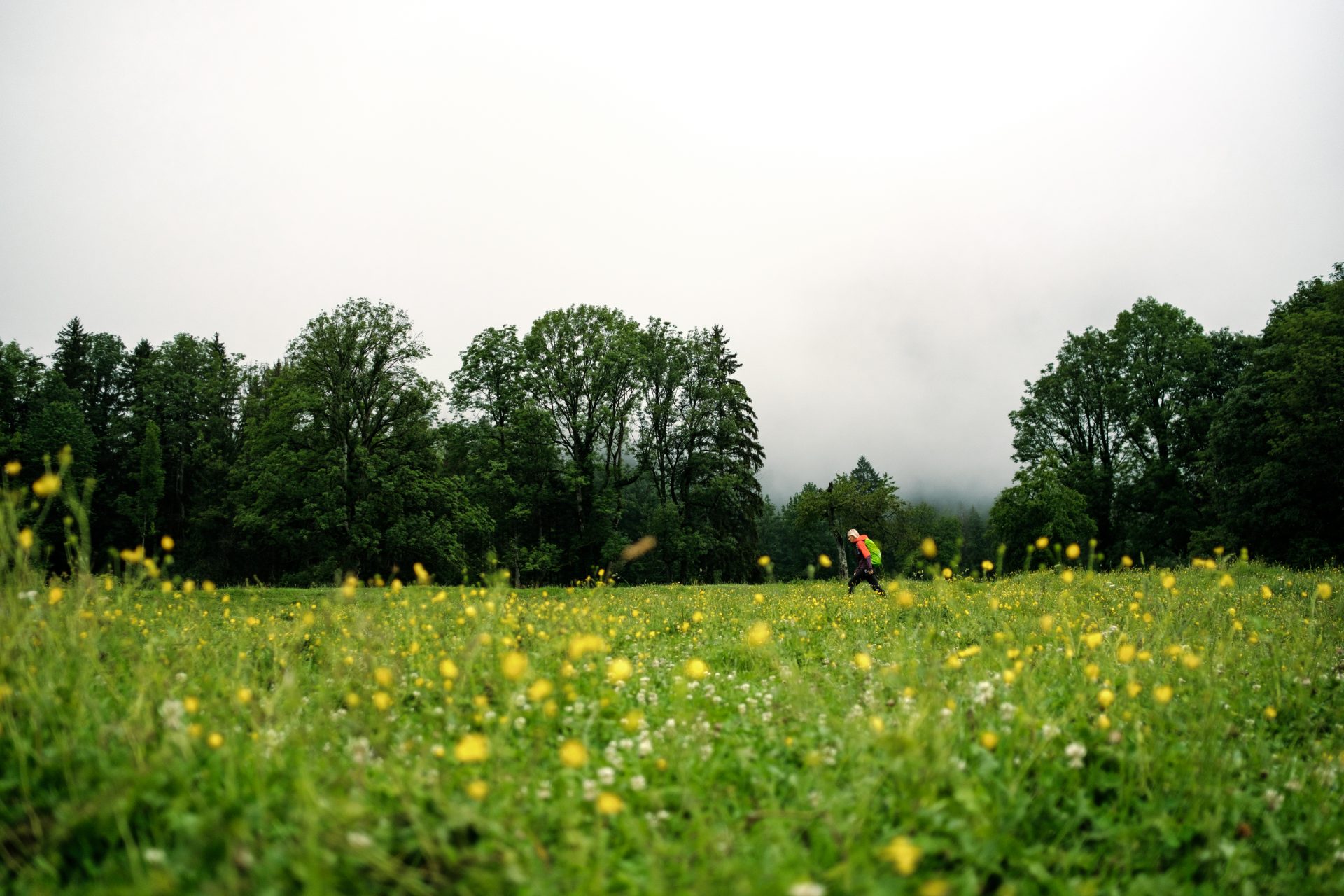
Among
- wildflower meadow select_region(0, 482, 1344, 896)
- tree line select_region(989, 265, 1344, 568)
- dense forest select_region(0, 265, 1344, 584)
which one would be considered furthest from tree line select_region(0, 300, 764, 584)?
wildflower meadow select_region(0, 482, 1344, 896)

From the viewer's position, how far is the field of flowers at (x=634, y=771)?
6.65 feet

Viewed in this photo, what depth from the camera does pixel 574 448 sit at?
30.6 metres

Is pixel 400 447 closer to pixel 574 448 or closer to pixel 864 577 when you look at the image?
pixel 574 448

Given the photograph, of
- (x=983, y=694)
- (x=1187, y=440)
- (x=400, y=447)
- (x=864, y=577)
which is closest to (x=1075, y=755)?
(x=983, y=694)

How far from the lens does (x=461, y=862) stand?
2.02m

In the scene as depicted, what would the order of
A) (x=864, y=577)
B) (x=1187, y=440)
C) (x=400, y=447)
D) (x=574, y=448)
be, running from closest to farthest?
(x=864, y=577) < (x=400, y=447) < (x=574, y=448) < (x=1187, y=440)

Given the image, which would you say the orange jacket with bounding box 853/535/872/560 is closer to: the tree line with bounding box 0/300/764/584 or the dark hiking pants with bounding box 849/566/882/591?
the dark hiking pants with bounding box 849/566/882/591

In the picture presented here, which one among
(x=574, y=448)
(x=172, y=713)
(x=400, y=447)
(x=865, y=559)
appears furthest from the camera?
(x=574, y=448)

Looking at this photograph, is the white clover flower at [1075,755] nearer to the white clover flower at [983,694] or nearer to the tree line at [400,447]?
the white clover flower at [983,694]

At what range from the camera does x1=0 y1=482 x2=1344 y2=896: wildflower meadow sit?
6.65 ft

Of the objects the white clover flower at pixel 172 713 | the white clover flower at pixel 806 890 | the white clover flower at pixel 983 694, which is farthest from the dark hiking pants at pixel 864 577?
the white clover flower at pixel 172 713

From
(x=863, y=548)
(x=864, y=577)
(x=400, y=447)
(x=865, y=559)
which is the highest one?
(x=400, y=447)

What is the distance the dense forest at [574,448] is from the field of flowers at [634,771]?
14.1m

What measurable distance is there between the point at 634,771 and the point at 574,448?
28.1 meters
